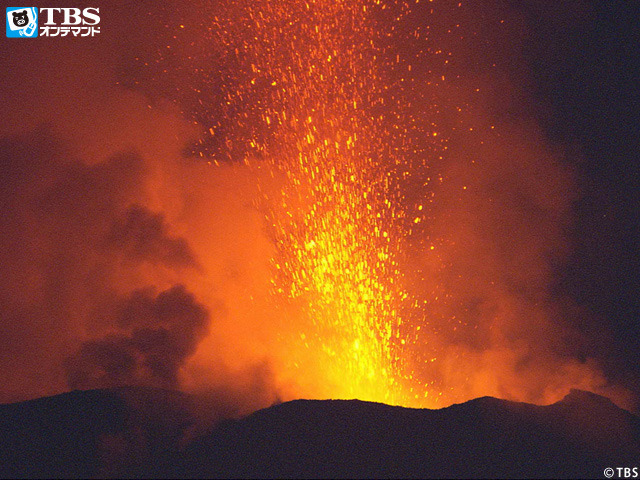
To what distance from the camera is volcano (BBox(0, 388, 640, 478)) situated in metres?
8.59

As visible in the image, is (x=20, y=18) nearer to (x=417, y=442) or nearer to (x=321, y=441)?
(x=321, y=441)

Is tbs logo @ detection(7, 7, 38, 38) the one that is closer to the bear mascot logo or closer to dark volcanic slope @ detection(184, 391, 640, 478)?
the bear mascot logo

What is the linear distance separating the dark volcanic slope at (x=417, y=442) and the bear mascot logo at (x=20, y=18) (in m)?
10.7

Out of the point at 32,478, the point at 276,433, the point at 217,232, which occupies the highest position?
the point at 217,232

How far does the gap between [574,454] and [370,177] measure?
7.36m

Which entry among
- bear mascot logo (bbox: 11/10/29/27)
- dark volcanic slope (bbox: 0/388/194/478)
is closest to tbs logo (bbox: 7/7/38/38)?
bear mascot logo (bbox: 11/10/29/27)

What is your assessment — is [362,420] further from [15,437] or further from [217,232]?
[217,232]

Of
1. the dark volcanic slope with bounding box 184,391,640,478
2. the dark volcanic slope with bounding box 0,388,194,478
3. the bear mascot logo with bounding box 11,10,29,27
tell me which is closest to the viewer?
the dark volcanic slope with bounding box 184,391,640,478

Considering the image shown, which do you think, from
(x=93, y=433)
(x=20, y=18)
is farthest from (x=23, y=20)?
(x=93, y=433)

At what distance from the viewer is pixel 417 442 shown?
29.7 ft

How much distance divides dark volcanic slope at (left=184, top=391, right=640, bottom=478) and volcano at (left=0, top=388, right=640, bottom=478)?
0.02 m

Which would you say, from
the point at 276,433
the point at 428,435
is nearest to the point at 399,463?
the point at 428,435

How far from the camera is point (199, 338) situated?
16.0m

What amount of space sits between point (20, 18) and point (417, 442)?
12.8 metres
